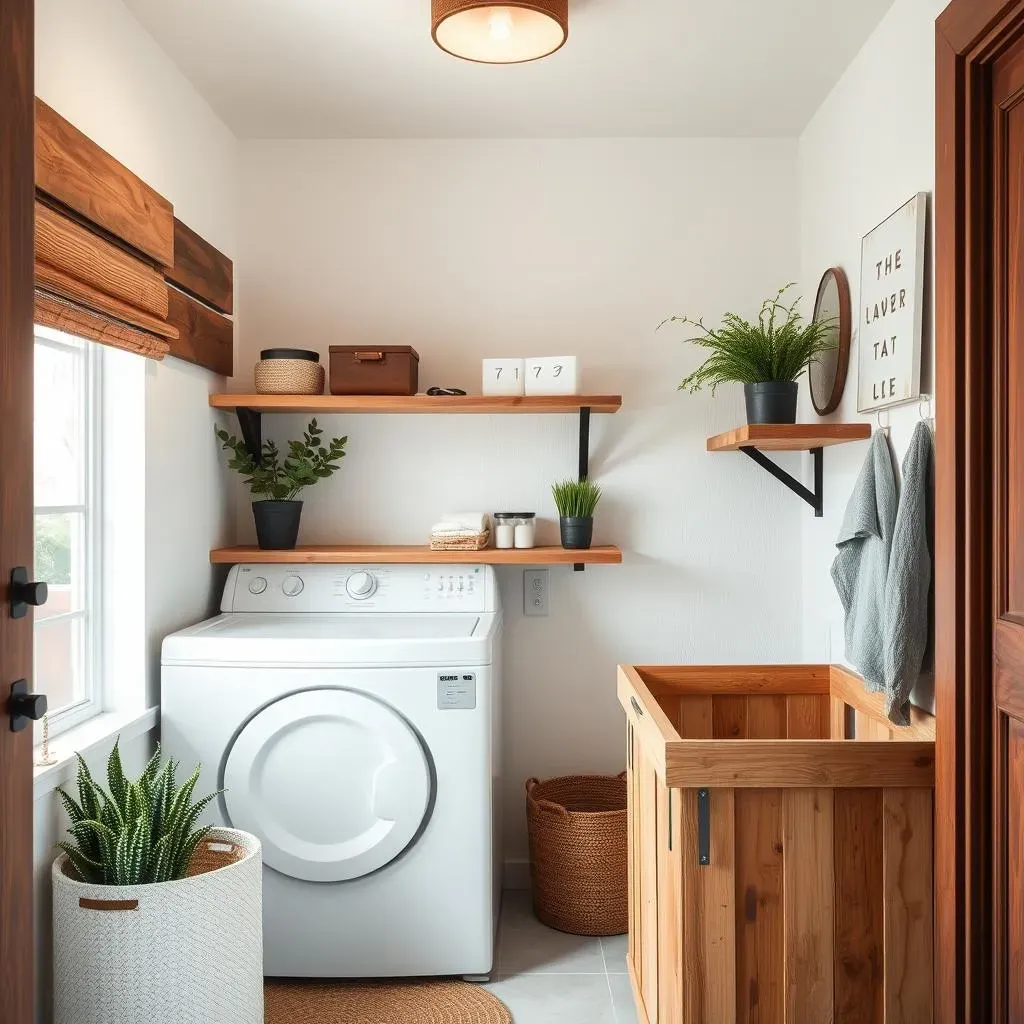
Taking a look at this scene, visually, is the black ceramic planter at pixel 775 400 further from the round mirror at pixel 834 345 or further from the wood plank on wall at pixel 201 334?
the wood plank on wall at pixel 201 334

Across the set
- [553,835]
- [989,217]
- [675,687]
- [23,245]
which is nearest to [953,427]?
[989,217]

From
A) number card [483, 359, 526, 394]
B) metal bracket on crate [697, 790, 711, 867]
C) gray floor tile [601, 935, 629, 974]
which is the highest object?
number card [483, 359, 526, 394]

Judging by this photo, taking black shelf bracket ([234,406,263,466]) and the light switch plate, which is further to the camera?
the light switch plate

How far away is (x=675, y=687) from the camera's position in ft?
7.42

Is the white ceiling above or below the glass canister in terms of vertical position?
above

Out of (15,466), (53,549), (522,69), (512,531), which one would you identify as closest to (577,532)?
(512,531)

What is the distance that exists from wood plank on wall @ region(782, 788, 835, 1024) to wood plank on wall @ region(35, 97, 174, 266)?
70.6 inches

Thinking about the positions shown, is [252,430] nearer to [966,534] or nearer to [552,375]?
[552,375]

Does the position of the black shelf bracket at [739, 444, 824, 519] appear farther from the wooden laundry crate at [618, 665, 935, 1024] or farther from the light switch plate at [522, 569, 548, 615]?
the wooden laundry crate at [618, 665, 935, 1024]

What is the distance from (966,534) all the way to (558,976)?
1.61 meters

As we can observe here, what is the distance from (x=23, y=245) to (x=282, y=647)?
3.95 ft

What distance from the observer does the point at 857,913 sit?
1.56 m

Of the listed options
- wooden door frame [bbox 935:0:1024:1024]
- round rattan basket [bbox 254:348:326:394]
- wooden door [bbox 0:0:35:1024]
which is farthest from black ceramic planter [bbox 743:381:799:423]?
wooden door [bbox 0:0:35:1024]

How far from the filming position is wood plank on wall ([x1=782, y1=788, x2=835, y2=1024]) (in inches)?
61.2
